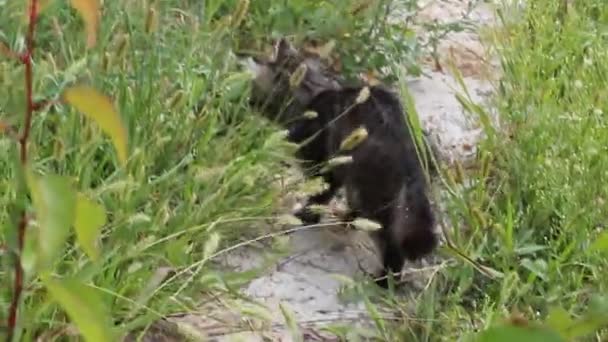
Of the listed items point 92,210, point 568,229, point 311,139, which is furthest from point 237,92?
point 92,210

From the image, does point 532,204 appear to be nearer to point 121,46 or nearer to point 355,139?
point 355,139

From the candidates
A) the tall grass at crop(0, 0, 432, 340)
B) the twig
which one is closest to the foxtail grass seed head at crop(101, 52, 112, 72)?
the tall grass at crop(0, 0, 432, 340)

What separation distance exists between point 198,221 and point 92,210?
1832 mm

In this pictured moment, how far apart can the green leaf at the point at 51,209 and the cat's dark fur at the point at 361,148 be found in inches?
75.2

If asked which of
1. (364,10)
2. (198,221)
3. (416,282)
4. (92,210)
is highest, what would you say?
(92,210)

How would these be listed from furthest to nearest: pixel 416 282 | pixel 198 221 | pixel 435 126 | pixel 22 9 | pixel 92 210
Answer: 1. pixel 435 126
2. pixel 22 9
3. pixel 416 282
4. pixel 198 221
5. pixel 92 210

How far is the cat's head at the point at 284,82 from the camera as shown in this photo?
9.82 feet

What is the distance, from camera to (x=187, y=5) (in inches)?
136

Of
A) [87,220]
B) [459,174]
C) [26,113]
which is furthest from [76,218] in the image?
[459,174]

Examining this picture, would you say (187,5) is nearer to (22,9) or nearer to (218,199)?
(22,9)

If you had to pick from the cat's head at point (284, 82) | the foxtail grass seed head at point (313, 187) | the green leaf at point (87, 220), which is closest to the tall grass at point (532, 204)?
the foxtail grass seed head at point (313, 187)

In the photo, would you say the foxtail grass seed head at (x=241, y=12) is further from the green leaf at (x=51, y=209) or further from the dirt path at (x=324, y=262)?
the green leaf at (x=51, y=209)

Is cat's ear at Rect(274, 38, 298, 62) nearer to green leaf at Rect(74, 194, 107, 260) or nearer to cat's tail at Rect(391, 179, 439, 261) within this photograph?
cat's tail at Rect(391, 179, 439, 261)

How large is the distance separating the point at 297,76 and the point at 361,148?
266mm
